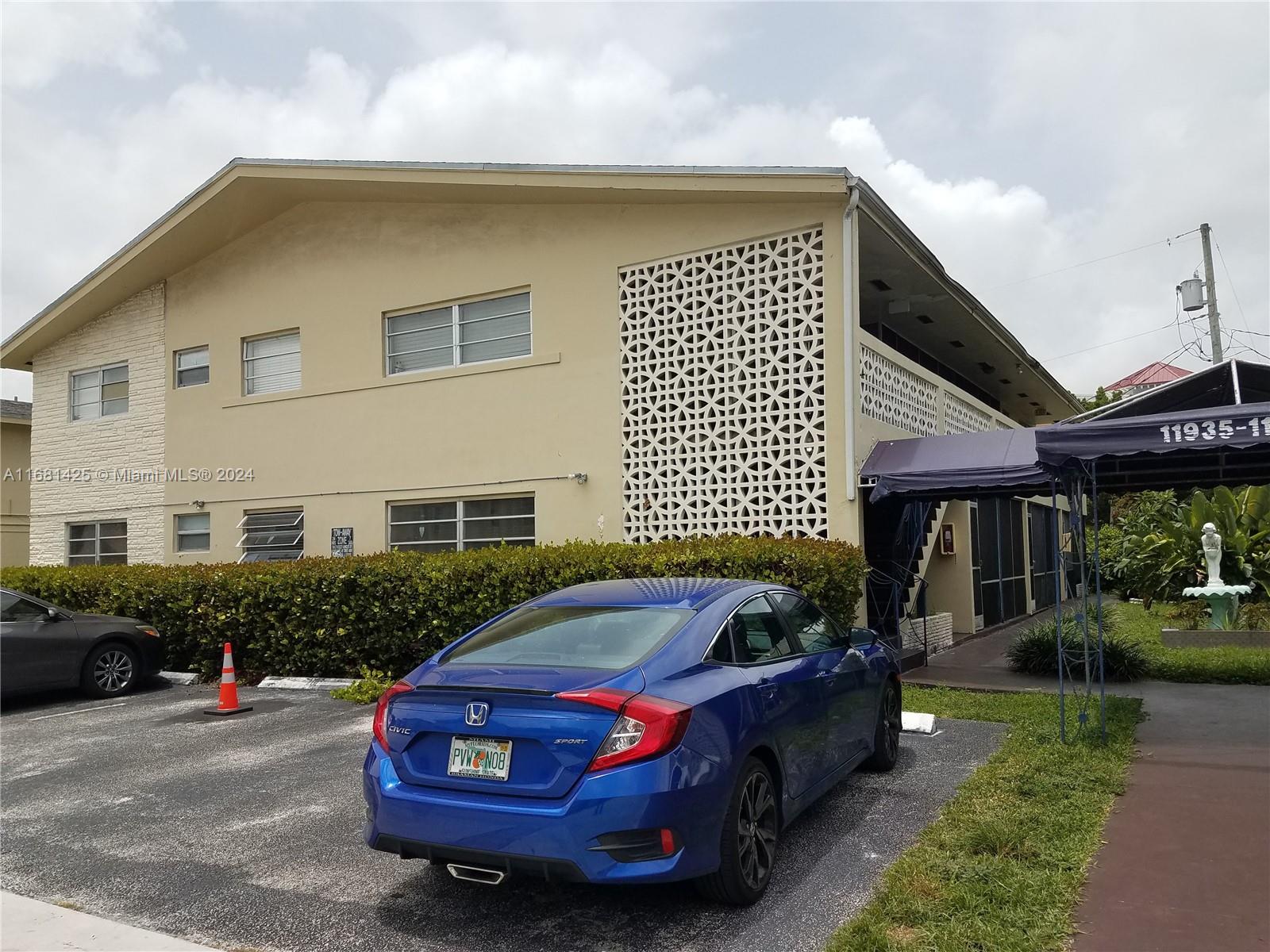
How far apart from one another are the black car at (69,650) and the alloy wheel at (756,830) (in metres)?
9.25

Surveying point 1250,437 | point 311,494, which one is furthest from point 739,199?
point 311,494

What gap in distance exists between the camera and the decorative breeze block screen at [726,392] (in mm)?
10711

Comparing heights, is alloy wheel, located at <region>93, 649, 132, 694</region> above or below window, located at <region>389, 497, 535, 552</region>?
below

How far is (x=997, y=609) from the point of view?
17.3 meters

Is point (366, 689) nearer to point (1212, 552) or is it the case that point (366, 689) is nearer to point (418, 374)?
point (418, 374)

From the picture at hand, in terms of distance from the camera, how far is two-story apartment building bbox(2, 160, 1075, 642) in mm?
10867

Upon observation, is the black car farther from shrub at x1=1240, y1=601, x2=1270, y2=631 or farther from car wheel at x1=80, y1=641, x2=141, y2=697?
shrub at x1=1240, y1=601, x2=1270, y2=631

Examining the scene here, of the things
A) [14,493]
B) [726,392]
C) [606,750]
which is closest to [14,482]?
[14,493]

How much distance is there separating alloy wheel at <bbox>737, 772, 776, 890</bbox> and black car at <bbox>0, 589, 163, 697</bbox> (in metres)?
9.25

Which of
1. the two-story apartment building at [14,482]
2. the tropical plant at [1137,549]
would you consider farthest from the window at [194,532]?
the tropical plant at [1137,549]

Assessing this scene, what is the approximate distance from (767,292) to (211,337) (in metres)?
9.75

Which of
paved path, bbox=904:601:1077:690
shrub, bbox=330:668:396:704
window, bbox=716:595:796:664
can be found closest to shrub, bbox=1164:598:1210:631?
paved path, bbox=904:601:1077:690

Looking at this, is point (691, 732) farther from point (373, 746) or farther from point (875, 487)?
point (875, 487)

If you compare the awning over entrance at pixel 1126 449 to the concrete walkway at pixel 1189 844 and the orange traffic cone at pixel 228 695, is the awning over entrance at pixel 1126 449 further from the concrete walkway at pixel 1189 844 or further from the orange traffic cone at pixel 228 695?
the orange traffic cone at pixel 228 695
